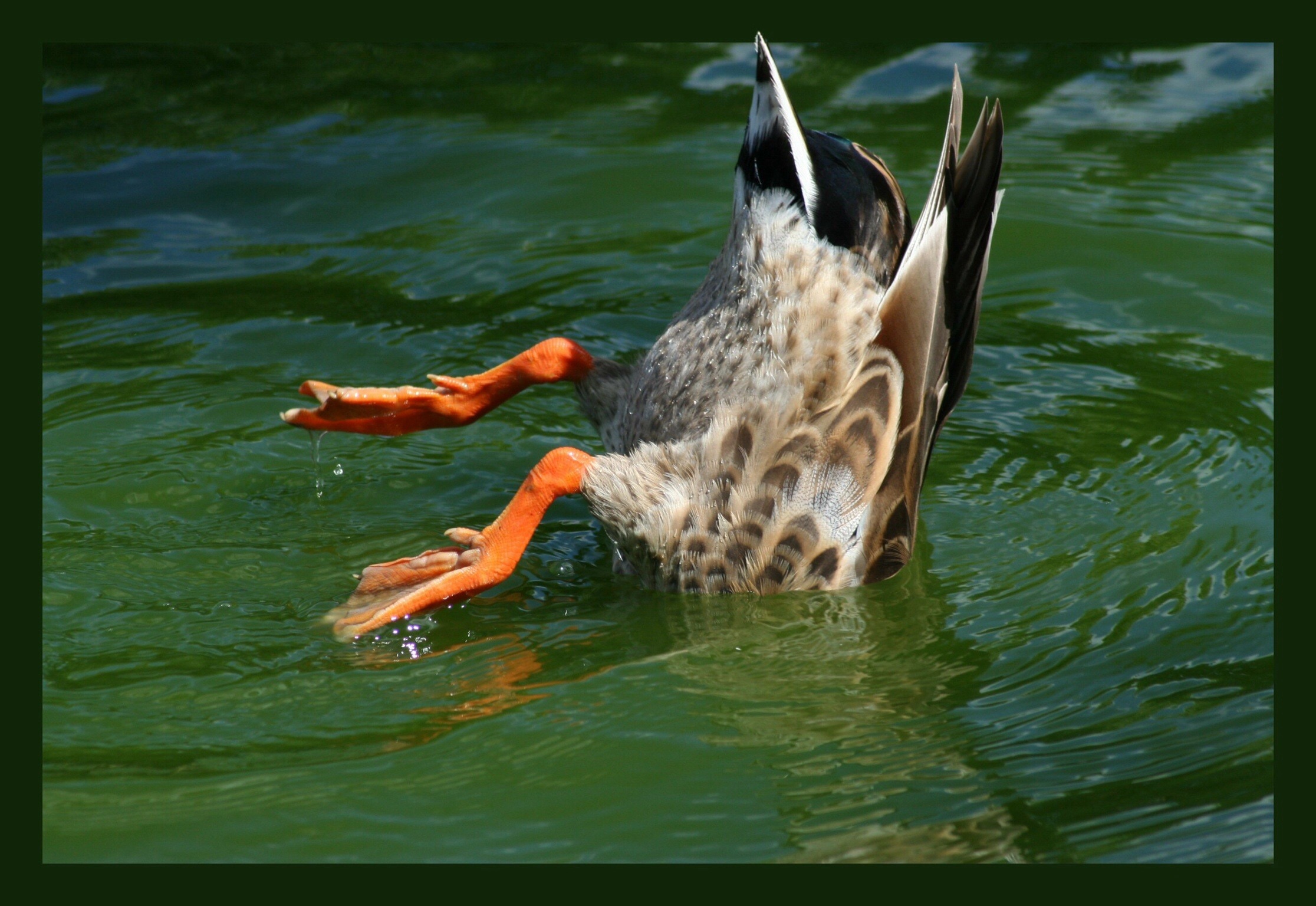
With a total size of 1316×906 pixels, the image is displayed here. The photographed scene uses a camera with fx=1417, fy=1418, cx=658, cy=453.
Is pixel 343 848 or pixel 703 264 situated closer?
pixel 343 848

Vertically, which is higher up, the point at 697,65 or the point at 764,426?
the point at 697,65

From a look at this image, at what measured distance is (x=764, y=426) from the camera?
3.86m

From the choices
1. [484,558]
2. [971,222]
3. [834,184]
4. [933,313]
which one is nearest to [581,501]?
[484,558]

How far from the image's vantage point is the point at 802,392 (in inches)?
152

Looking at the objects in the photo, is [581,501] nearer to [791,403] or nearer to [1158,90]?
[791,403]

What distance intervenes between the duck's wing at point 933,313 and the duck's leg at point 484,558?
859 mm

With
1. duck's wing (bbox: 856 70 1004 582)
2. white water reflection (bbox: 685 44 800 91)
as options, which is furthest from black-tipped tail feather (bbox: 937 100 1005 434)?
white water reflection (bbox: 685 44 800 91)

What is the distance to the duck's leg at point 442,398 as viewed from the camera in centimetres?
439

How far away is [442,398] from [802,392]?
1.23 meters

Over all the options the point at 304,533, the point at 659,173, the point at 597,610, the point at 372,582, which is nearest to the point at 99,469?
the point at 304,533

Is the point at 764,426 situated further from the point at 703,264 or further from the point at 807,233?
the point at 703,264

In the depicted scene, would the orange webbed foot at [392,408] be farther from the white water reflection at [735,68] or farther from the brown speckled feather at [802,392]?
the white water reflection at [735,68]

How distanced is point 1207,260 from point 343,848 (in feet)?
15.3

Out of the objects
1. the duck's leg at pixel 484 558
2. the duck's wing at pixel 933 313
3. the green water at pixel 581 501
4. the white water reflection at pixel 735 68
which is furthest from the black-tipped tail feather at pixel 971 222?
the white water reflection at pixel 735 68
